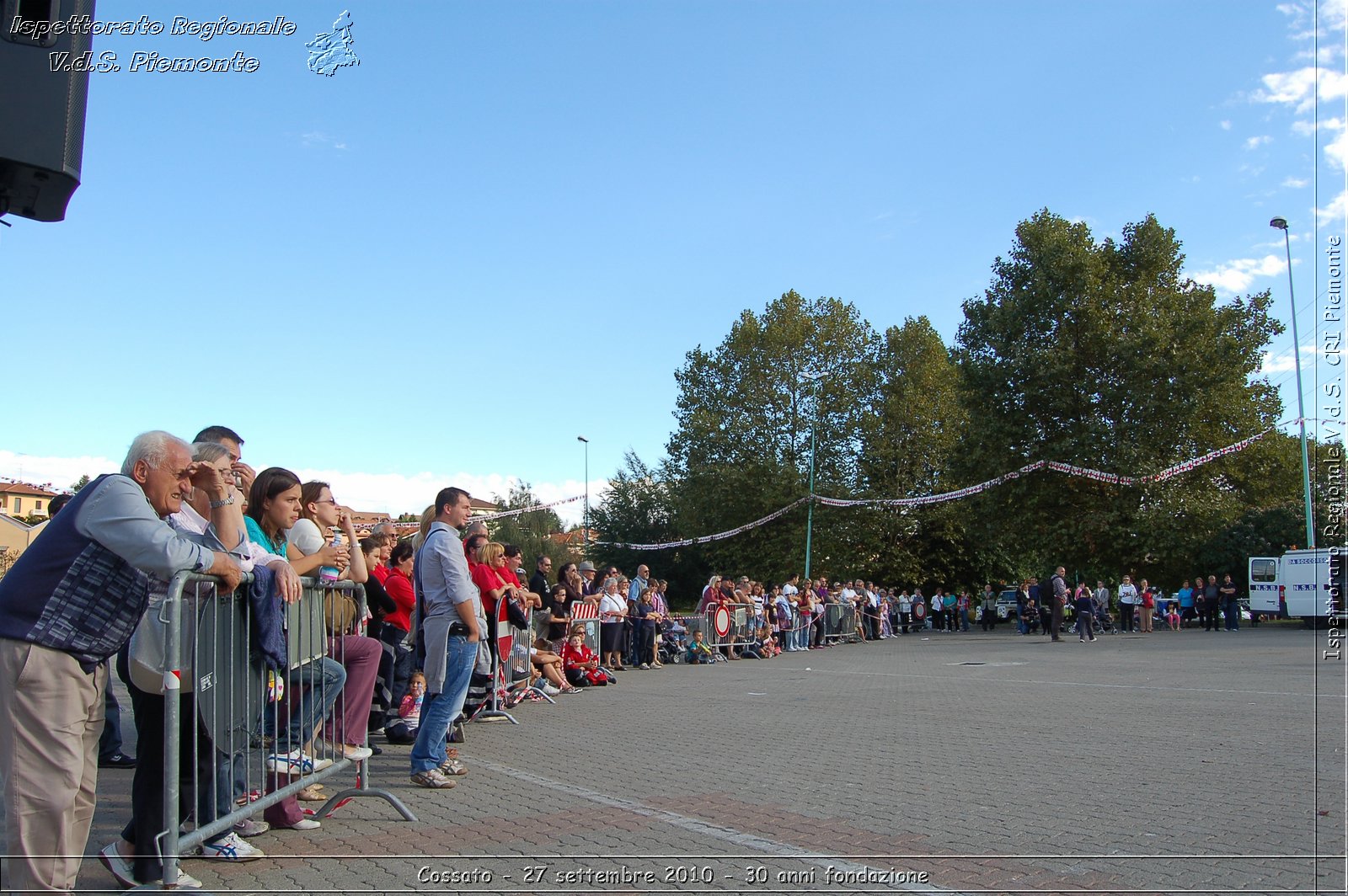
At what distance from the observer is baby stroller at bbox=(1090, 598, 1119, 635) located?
34.5 metres

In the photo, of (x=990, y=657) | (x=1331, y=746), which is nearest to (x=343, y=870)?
(x=1331, y=746)

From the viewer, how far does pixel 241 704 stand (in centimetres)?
480

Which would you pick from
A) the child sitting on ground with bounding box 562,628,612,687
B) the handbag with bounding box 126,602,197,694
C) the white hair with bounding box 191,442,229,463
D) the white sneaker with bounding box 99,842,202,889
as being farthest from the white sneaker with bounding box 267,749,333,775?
the child sitting on ground with bounding box 562,628,612,687

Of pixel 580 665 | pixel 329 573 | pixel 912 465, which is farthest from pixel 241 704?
pixel 912 465

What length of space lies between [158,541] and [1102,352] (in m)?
39.3

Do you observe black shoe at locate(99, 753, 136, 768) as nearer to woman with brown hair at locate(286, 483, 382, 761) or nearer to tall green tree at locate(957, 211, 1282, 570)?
woman with brown hair at locate(286, 483, 382, 761)

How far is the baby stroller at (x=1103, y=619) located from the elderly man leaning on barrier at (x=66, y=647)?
3414 centimetres

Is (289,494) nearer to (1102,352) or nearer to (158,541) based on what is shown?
(158,541)

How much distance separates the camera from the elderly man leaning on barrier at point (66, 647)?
3.68 metres

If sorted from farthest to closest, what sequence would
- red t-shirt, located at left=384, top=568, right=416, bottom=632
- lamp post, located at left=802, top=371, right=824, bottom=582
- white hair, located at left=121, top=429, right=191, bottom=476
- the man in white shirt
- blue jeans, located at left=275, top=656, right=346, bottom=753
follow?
1. lamp post, located at left=802, top=371, right=824, bottom=582
2. the man in white shirt
3. red t-shirt, located at left=384, top=568, right=416, bottom=632
4. blue jeans, located at left=275, top=656, right=346, bottom=753
5. white hair, located at left=121, top=429, right=191, bottom=476

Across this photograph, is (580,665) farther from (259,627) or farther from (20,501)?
(20,501)

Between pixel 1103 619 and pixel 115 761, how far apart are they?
32834 mm

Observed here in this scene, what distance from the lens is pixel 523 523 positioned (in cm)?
6394

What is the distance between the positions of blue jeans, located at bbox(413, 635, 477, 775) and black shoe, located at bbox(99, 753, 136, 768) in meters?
2.48
